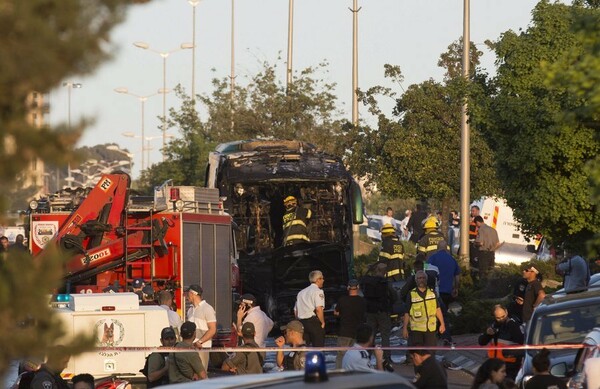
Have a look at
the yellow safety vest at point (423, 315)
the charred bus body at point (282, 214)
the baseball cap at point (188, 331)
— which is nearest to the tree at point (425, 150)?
the charred bus body at point (282, 214)

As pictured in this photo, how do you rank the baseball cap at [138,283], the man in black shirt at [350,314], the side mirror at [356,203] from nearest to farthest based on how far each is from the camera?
the man in black shirt at [350,314]
the baseball cap at [138,283]
the side mirror at [356,203]

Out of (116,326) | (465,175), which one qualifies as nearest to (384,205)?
(465,175)

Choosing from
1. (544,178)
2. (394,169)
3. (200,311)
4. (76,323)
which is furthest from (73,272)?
(394,169)

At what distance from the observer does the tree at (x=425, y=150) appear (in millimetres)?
40469

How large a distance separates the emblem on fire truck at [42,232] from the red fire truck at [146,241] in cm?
2

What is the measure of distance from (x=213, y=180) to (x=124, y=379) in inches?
529

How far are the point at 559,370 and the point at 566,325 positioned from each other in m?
1.24

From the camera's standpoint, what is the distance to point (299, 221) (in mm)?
26516

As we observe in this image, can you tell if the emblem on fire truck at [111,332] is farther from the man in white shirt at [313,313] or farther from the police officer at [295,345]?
the man in white shirt at [313,313]

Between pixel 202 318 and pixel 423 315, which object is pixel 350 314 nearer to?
pixel 423 315

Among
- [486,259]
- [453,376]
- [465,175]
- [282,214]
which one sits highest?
[465,175]

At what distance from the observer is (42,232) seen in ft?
75.9

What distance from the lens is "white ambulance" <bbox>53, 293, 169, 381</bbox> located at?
51.4ft

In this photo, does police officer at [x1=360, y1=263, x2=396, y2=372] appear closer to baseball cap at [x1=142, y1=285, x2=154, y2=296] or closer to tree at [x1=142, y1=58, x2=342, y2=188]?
baseball cap at [x1=142, y1=285, x2=154, y2=296]
